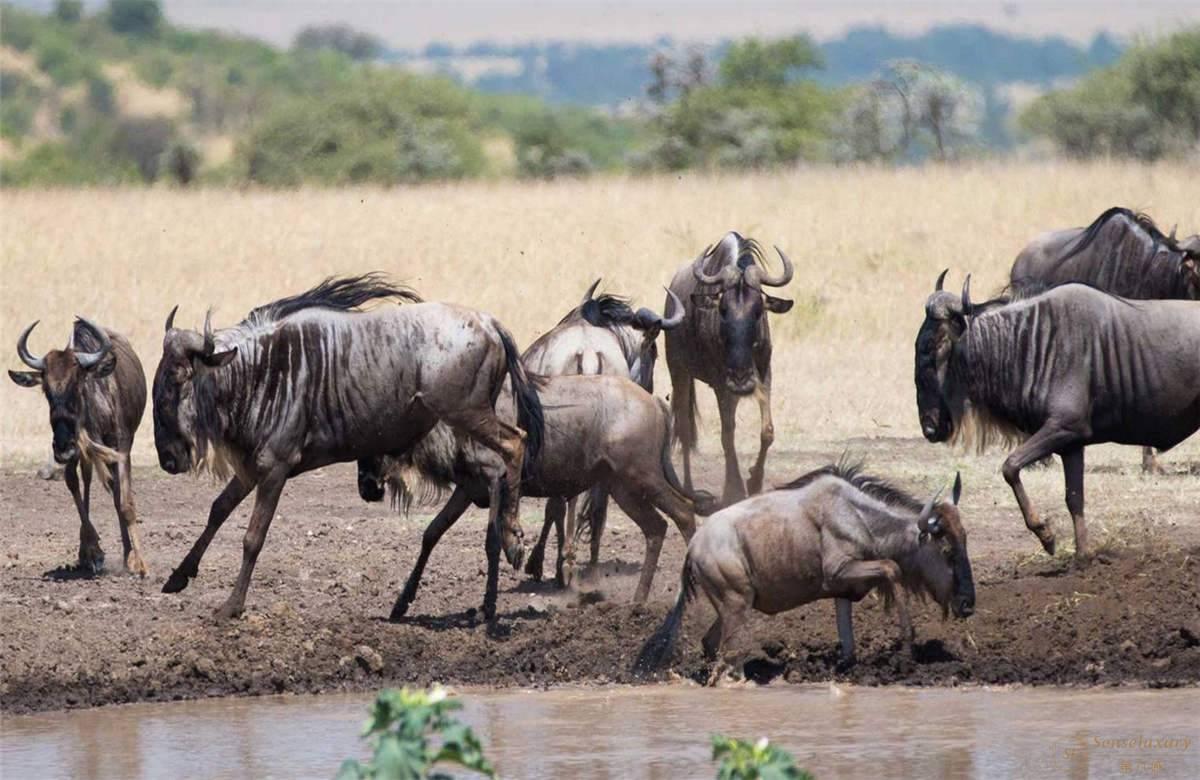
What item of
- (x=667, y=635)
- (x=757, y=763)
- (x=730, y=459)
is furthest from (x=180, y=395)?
(x=757, y=763)

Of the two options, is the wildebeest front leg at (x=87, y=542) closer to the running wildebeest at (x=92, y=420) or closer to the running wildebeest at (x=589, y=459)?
the running wildebeest at (x=92, y=420)

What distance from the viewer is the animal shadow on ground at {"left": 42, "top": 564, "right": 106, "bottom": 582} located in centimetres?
1019

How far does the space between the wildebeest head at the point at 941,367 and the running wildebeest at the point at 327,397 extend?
196cm

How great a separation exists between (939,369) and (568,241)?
14.8 m

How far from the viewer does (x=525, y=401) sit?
30.3ft

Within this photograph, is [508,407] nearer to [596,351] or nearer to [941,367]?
[596,351]

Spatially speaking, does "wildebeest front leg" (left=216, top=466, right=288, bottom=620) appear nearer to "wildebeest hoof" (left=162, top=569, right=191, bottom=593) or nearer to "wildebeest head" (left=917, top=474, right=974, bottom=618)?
"wildebeest hoof" (left=162, top=569, right=191, bottom=593)

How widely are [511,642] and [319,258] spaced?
51.0ft

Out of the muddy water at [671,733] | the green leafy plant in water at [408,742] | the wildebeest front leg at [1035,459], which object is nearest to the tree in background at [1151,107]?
the wildebeest front leg at [1035,459]

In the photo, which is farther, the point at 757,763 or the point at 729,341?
the point at 729,341

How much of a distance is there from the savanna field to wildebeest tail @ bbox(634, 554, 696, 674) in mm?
137

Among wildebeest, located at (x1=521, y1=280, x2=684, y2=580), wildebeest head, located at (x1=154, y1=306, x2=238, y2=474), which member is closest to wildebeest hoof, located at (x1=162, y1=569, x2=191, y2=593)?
wildebeest head, located at (x1=154, y1=306, x2=238, y2=474)

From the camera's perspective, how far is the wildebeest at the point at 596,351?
10.2 metres

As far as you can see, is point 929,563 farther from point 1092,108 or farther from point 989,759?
point 1092,108
